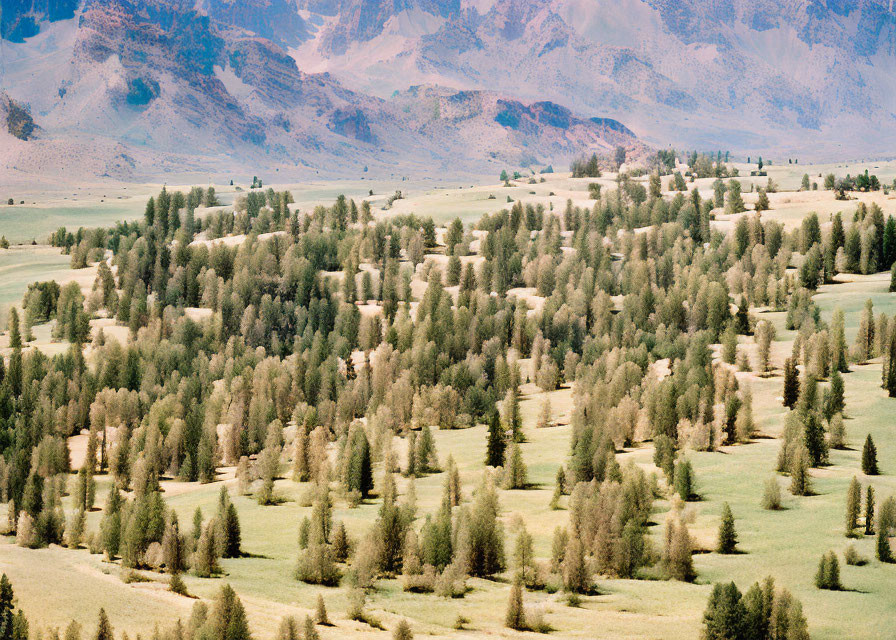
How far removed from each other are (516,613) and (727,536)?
83.7 ft

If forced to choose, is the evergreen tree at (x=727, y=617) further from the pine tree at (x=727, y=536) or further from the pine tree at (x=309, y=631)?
Answer: the pine tree at (x=309, y=631)

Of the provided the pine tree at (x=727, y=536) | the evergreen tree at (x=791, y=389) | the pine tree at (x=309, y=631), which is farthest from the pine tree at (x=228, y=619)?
the evergreen tree at (x=791, y=389)

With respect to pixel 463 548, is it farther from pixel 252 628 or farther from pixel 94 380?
pixel 94 380

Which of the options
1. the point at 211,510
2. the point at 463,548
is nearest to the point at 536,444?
the point at 211,510

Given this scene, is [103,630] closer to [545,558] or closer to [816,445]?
[545,558]

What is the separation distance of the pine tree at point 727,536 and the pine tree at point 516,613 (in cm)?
2394

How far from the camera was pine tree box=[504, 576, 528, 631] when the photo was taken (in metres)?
86.2

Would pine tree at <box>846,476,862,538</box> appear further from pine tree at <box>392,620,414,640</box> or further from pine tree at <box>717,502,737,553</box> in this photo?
pine tree at <box>392,620,414,640</box>

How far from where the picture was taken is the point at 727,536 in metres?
103

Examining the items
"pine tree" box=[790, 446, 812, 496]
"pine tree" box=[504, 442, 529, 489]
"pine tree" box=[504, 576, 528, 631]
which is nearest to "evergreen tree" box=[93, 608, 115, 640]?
"pine tree" box=[504, 576, 528, 631]

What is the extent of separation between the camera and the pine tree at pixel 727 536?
103125 millimetres

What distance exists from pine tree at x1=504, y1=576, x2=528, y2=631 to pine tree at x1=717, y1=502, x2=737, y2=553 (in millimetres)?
23940

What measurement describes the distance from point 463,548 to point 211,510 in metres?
39.8

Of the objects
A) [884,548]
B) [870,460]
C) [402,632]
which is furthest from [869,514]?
[402,632]
